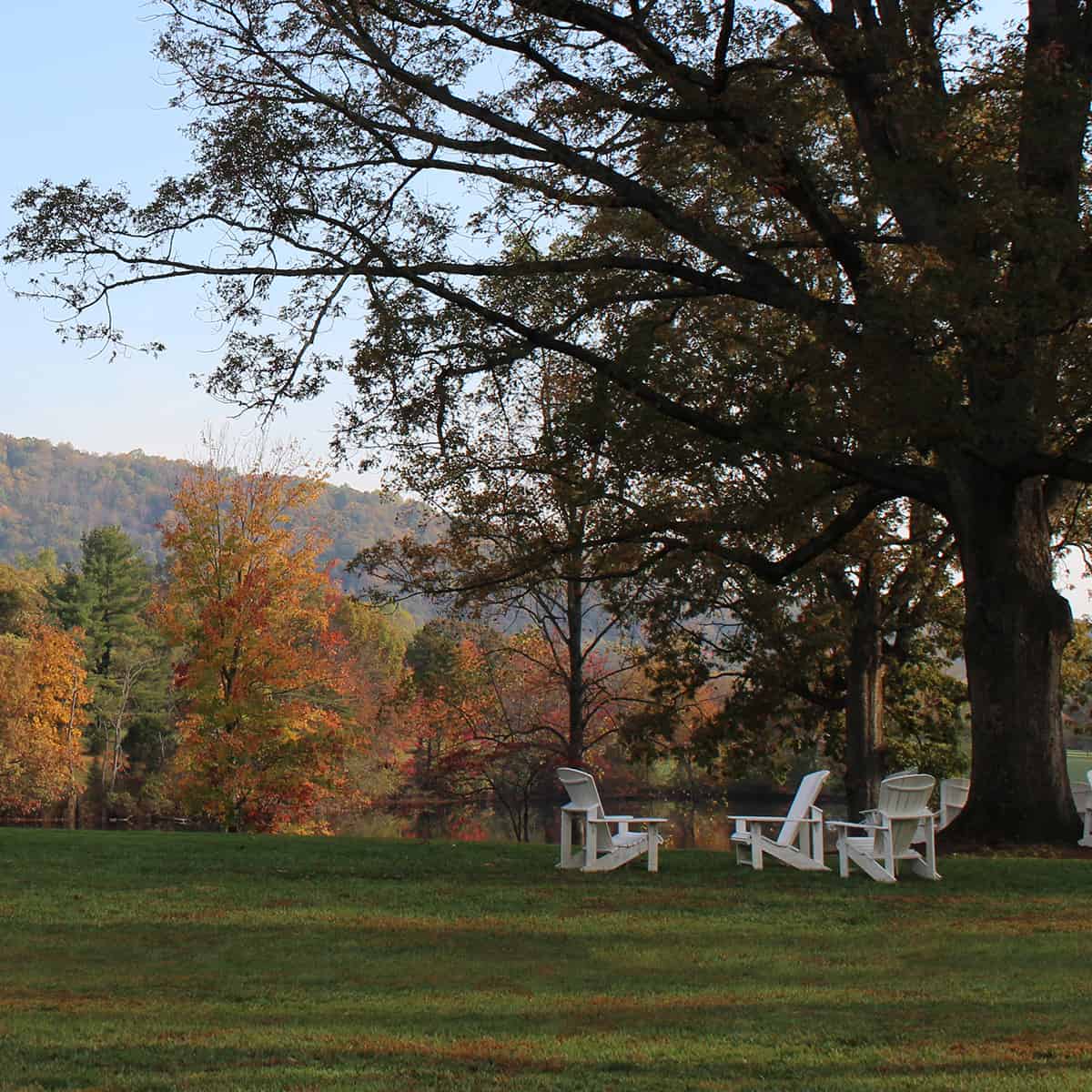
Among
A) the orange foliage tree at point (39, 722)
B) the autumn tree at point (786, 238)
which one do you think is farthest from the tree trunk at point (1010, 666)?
the orange foliage tree at point (39, 722)

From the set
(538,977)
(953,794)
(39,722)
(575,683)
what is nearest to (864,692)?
(575,683)

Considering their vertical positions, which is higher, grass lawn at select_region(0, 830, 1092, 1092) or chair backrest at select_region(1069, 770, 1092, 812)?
chair backrest at select_region(1069, 770, 1092, 812)

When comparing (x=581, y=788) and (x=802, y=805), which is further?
(x=581, y=788)

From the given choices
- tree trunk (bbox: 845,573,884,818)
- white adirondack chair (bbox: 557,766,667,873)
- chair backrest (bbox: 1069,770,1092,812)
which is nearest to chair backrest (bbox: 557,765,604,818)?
white adirondack chair (bbox: 557,766,667,873)

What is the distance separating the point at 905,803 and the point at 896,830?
0.81ft

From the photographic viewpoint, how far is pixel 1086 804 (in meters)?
13.6

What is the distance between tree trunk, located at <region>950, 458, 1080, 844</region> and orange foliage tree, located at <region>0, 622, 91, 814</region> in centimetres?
3871

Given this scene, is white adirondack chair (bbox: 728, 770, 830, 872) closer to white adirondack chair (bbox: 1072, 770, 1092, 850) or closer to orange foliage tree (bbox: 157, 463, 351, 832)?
white adirondack chair (bbox: 1072, 770, 1092, 850)

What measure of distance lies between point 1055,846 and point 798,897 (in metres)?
4.22

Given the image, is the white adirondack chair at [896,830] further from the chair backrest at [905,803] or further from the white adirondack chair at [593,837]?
the white adirondack chair at [593,837]

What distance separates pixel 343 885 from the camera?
10.4 metres

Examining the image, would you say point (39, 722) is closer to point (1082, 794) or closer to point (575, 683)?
point (575, 683)

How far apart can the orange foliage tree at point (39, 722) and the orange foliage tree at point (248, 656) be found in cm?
1735

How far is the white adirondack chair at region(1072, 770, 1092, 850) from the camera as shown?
12.7 m
